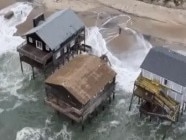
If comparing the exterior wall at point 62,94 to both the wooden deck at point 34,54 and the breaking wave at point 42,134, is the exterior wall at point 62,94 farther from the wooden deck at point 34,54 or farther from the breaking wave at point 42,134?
the wooden deck at point 34,54

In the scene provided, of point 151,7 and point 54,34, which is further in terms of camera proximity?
point 151,7

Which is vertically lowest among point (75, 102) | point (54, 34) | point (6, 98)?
point (6, 98)

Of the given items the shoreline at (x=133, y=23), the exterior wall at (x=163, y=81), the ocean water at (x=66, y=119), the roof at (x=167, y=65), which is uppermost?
the roof at (x=167, y=65)

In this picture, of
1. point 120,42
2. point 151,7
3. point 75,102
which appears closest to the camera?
point 75,102

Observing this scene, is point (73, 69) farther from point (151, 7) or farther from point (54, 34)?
point (151, 7)

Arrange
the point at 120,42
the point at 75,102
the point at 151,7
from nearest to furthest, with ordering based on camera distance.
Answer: the point at 75,102 < the point at 120,42 < the point at 151,7

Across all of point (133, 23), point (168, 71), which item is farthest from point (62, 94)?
point (133, 23)

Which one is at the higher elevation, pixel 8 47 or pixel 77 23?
pixel 77 23

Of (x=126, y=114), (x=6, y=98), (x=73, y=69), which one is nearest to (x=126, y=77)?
(x=126, y=114)

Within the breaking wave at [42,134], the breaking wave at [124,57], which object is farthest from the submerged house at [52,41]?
the breaking wave at [42,134]
